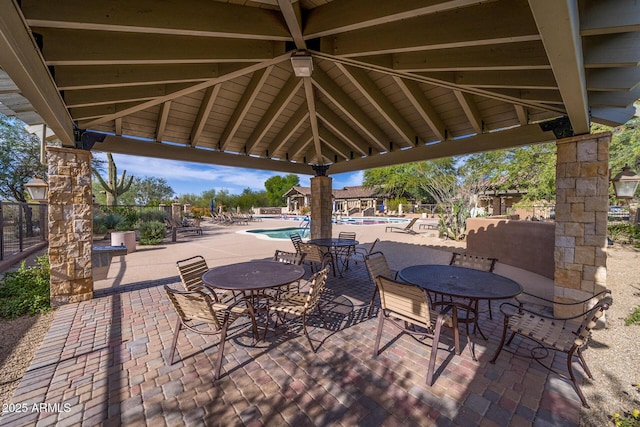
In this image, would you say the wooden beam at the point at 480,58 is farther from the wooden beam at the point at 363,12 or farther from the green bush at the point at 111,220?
the green bush at the point at 111,220

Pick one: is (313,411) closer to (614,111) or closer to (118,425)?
(118,425)

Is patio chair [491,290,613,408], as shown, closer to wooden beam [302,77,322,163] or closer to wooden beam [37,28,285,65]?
wooden beam [302,77,322,163]

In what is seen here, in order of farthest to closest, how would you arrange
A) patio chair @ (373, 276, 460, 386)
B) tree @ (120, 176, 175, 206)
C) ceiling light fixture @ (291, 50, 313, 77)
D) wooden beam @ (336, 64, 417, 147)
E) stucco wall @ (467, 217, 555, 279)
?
tree @ (120, 176, 175, 206) < stucco wall @ (467, 217, 555, 279) < wooden beam @ (336, 64, 417, 147) < ceiling light fixture @ (291, 50, 313, 77) < patio chair @ (373, 276, 460, 386)

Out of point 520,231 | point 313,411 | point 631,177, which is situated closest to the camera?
point 313,411

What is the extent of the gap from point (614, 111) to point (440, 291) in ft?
11.7

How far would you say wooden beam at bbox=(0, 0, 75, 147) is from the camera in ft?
5.47

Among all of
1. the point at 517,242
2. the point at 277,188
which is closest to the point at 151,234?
the point at 517,242

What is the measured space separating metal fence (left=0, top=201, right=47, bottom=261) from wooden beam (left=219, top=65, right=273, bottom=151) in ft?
20.0

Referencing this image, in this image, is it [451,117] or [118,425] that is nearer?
[118,425]

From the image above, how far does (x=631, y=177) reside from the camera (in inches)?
149

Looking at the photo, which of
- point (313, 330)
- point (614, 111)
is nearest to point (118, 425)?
point (313, 330)

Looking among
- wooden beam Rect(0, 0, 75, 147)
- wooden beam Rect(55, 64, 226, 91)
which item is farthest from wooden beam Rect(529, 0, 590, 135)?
wooden beam Rect(0, 0, 75, 147)

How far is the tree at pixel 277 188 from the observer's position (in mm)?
49688

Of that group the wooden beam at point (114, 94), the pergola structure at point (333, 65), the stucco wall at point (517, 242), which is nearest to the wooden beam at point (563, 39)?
the pergola structure at point (333, 65)
